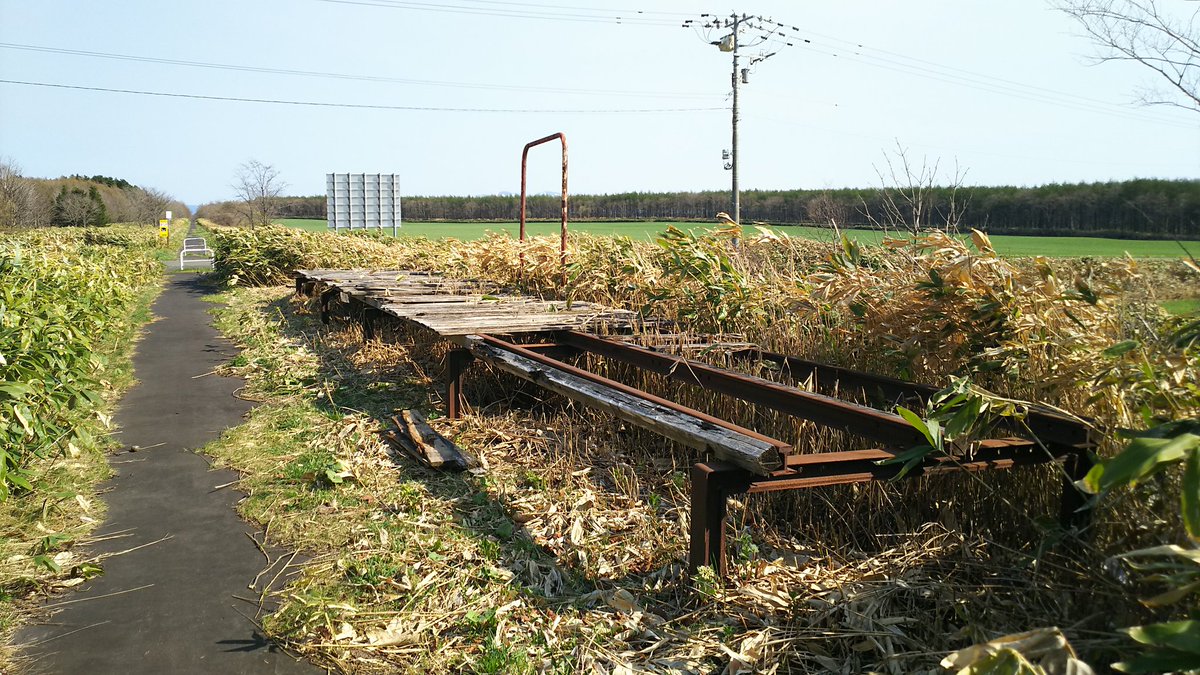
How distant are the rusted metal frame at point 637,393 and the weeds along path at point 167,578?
6.06 ft

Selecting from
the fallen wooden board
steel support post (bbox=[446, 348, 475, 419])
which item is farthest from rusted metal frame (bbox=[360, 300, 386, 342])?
the fallen wooden board

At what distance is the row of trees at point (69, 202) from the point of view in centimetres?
2597

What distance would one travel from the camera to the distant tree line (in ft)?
9.77

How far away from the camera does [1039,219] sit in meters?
37.4

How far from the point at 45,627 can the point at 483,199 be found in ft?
246

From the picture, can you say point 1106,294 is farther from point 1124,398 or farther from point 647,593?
point 647,593

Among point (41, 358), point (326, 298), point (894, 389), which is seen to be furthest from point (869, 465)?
point (326, 298)

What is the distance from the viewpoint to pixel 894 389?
4.39 m

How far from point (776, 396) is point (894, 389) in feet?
2.29

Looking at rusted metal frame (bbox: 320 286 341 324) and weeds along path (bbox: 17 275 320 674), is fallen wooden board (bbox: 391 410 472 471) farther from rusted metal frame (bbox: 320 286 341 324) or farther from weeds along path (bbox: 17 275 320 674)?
rusted metal frame (bbox: 320 286 341 324)

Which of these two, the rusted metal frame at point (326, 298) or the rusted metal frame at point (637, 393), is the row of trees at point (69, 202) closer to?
the rusted metal frame at point (326, 298)

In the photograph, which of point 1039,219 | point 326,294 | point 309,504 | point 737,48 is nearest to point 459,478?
point 309,504

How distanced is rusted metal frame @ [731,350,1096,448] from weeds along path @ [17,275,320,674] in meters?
2.99

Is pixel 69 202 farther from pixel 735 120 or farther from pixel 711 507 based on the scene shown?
pixel 711 507
